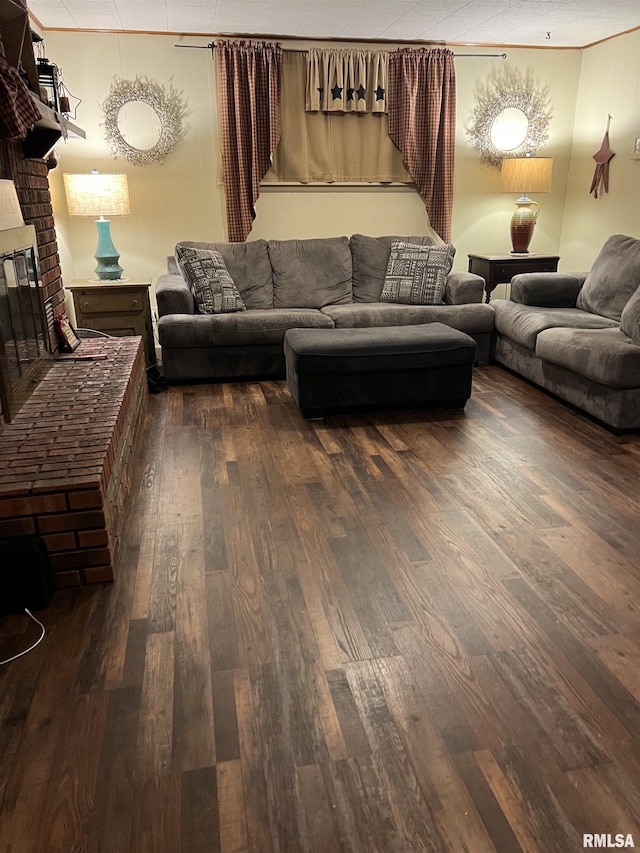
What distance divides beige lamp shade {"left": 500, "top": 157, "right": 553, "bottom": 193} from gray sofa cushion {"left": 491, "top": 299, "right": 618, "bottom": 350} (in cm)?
142

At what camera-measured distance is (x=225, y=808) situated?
1364 millimetres

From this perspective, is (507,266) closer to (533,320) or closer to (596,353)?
(533,320)

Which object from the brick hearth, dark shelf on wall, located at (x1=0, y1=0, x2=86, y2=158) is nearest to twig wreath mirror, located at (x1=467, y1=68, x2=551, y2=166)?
dark shelf on wall, located at (x1=0, y1=0, x2=86, y2=158)

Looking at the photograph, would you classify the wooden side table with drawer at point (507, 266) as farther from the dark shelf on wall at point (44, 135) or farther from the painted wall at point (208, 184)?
the dark shelf on wall at point (44, 135)

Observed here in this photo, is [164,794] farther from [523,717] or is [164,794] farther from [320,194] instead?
[320,194]

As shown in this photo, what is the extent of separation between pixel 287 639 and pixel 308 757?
436 millimetres

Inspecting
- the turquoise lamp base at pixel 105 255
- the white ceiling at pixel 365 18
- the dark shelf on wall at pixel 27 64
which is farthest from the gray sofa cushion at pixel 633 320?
the turquoise lamp base at pixel 105 255

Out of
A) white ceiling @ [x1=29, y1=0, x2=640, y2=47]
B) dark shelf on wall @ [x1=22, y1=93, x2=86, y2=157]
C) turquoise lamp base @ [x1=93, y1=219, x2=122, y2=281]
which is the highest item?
white ceiling @ [x1=29, y1=0, x2=640, y2=47]

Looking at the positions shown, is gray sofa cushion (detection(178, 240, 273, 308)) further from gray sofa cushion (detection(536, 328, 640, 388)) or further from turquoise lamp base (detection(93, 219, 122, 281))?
gray sofa cushion (detection(536, 328, 640, 388))

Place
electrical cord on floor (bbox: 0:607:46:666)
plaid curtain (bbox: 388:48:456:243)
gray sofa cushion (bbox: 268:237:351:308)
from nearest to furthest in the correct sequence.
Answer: electrical cord on floor (bbox: 0:607:46:666)
gray sofa cushion (bbox: 268:237:351:308)
plaid curtain (bbox: 388:48:456:243)

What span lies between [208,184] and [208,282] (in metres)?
1.42

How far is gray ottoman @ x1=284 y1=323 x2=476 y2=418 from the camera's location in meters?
3.62

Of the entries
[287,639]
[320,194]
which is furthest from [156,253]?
[287,639]

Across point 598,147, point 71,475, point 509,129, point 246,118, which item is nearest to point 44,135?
point 71,475
